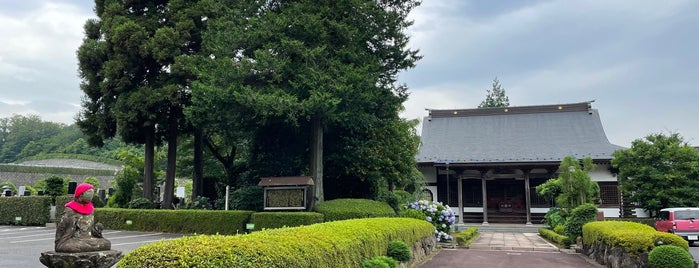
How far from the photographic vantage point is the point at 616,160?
20969mm

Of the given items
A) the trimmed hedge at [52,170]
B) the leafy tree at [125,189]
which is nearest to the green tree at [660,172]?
the leafy tree at [125,189]

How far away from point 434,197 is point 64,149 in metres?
55.7

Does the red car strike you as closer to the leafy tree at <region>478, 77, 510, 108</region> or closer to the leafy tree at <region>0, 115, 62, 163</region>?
the leafy tree at <region>478, 77, 510, 108</region>

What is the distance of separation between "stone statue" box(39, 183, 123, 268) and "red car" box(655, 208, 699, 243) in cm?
1698

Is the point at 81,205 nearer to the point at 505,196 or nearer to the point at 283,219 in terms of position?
the point at 283,219

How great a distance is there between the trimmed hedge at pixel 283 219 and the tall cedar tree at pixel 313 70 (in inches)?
60.6

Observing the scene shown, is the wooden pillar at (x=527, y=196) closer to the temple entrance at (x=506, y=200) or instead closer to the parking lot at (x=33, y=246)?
the temple entrance at (x=506, y=200)

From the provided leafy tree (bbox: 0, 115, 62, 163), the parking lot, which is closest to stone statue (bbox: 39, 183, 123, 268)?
the parking lot

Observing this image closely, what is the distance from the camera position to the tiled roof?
24.4 meters

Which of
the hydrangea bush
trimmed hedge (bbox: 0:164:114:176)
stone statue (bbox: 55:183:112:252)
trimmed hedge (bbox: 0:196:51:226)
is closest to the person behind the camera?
stone statue (bbox: 55:183:112:252)

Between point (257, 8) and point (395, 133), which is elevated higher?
point (257, 8)

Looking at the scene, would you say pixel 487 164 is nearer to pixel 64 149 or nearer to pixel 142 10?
pixel 142 10

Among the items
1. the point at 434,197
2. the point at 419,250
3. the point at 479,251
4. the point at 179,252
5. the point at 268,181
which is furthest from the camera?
the point at 434,197

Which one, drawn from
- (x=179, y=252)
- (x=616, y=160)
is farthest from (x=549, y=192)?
(x=179, y=252)
